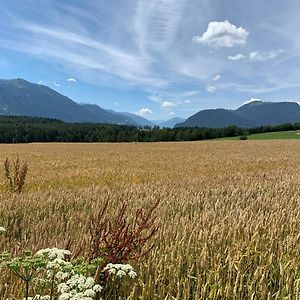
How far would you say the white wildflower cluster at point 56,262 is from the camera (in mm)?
2385

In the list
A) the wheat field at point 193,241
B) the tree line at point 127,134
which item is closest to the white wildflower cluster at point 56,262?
the wheat field at point 193,241

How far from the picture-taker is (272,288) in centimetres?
355

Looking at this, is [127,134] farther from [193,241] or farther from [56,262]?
[56,262]

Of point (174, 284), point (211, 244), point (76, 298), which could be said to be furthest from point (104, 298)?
point (211, 244)

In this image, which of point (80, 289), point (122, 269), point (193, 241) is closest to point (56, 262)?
point (80, 289)

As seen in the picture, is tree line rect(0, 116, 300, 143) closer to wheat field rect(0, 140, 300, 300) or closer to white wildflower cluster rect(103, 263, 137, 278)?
wheat field rect(0, 140, 300, 300)

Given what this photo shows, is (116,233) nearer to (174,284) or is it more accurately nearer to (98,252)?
(98,252)

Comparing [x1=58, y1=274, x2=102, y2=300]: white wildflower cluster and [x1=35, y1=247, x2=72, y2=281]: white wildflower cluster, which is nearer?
[x1=58, y1=274, x2=102, y2=300]: white wildflower cluster

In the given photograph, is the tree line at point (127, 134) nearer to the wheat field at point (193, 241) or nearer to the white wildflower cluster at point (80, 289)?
the wheat field at point (193, 241)

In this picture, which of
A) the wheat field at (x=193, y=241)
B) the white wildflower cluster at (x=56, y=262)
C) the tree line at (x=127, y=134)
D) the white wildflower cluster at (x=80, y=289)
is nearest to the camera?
the white wildflower cluster at (x=80, y=289)

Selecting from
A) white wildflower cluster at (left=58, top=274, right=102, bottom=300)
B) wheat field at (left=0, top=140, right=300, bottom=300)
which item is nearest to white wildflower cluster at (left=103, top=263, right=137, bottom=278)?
white wildflower cluster at (left=58, top=274, right=102, bottom=300)

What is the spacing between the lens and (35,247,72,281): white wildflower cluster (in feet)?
A: 7.82

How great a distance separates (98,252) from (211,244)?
5.15ft

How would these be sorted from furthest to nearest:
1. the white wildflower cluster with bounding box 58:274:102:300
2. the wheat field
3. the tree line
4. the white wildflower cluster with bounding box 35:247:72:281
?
the tree line → the wheat field → the white wildflower cluster with bounding box 35:247:72:281 → the white wildflower cluster with bounding box 58:274:102:300
